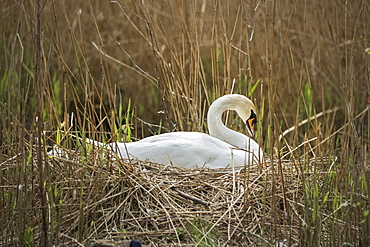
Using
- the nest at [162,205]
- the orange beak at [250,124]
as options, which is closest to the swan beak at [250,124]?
the orange beak at [250,124]

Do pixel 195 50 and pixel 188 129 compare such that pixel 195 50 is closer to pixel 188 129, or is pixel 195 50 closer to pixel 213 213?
pixel 188 129

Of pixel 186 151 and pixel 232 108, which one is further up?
pixel 232 108

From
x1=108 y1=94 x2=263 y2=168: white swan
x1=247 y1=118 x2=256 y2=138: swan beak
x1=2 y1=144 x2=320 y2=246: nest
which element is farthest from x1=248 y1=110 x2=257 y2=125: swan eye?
x1=2 y1=144 x2=320 y2=246: nest

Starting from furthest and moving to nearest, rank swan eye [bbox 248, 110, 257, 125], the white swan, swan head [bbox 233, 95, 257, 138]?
swan eye [bbox 248, 110, 257, 125] < swan head [bbox 233, 95, 257, 138] < the white swan

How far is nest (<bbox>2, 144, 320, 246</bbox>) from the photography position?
3.16 meters

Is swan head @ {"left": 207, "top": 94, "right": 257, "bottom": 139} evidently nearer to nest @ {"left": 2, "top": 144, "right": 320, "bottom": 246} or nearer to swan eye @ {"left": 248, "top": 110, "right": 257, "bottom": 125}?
swan eye @ {"left": 248, "top": 110, "right": 257, "bottom": 125}

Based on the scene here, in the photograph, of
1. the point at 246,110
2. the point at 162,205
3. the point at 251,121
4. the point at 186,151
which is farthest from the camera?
the point at 251,121

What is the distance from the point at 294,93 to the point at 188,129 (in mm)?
2172

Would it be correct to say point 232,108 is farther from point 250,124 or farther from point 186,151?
point 186,151

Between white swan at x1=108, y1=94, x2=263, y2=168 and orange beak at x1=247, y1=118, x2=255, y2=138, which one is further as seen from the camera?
orange beak at x1=247, y1=118, x2=255, y2=138

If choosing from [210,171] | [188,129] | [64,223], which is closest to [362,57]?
[188,129]

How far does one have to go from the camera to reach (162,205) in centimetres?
344

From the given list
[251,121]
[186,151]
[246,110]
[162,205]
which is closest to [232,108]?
[246,110]

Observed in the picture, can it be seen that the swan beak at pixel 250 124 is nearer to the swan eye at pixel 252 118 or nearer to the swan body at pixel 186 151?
the swan eye at pixel 252 118
